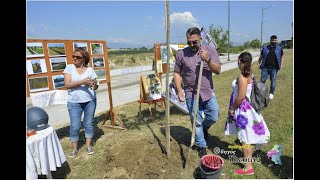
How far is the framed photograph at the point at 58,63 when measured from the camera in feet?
17.8

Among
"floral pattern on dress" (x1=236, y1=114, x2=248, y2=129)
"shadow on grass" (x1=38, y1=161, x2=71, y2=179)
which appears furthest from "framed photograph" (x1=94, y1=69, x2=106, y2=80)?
"floral pattern on dress" (x1=236, y1=114, x2=248, y2=129)

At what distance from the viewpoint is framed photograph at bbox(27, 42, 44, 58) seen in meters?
5.07

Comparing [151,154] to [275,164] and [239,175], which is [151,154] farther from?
[275,164]

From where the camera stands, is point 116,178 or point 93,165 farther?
point 93,165

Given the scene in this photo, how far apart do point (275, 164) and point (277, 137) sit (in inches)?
48.1

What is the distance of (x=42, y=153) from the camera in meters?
3.52

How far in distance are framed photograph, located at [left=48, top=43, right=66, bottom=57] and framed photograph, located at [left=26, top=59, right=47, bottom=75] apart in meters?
0.23

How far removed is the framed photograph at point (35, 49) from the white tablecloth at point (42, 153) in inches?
77.1

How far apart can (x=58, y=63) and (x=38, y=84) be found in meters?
0.57

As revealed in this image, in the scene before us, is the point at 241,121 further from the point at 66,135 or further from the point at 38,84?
the point at 66,135

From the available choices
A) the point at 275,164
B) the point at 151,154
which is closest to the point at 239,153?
the point at 275,164

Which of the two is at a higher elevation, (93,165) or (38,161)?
(38,161)

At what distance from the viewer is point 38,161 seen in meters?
3.50
